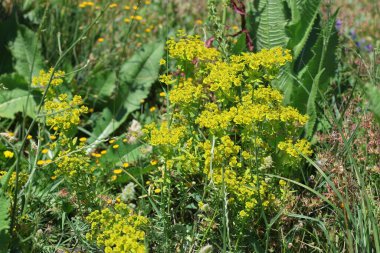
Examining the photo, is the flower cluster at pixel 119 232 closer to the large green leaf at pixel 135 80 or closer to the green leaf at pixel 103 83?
the large green leaf at pixel 135 80

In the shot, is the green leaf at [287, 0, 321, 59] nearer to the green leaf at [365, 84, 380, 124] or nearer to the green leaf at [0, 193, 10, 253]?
the green leaf at [365, 84, 380, 124]

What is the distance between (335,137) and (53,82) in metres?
1.22

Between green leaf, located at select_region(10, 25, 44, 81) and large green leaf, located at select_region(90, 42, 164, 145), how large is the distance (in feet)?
1.57

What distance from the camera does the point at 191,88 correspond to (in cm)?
231

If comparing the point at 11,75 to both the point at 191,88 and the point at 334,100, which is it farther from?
the point at 334,100

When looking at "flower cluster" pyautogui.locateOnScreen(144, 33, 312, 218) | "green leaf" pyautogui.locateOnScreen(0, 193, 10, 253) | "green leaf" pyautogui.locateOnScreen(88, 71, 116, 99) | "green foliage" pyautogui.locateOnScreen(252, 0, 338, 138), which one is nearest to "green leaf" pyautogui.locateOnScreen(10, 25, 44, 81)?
"green leaf" pyautogui.locateOnScreen(88, 71, 116, 99)

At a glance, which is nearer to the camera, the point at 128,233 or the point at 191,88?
the point at 128,233

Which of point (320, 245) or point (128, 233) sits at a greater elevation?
point (128, 233)

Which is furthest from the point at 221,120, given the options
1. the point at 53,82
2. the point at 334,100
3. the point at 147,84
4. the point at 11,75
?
the point at 11,75

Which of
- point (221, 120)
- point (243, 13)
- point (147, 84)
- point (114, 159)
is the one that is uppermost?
point (243, 13)

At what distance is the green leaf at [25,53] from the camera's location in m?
3.57

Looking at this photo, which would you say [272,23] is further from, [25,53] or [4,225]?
[4,225]

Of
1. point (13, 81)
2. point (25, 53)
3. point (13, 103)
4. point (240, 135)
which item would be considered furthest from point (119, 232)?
point (25, 53)

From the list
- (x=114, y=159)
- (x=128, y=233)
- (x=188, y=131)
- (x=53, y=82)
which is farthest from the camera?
(x=114, y=159)
